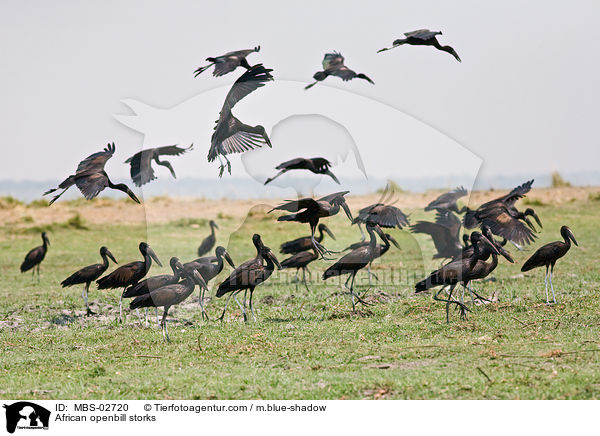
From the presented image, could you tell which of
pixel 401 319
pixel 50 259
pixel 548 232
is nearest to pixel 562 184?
pixel 548 232

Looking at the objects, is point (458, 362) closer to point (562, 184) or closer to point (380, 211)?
point (380, 211)

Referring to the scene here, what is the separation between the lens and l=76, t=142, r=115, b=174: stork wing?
1117cm

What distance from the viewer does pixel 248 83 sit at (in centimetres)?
1004

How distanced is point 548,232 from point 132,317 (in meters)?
14.9

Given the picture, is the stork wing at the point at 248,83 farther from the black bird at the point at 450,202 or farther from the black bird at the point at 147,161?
the black bird at the point at 450,202

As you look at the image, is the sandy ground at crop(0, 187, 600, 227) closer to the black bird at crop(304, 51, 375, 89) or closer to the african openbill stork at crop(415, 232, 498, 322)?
the black bird at crop(304, 51, 375, 89)

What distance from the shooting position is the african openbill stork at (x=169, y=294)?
9.99 meters

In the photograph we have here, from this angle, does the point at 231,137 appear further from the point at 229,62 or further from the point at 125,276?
the point at 125,276

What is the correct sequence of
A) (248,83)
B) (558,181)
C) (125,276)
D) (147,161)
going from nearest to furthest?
(248,83) → (147,161) → (125,276) → (558,181)
